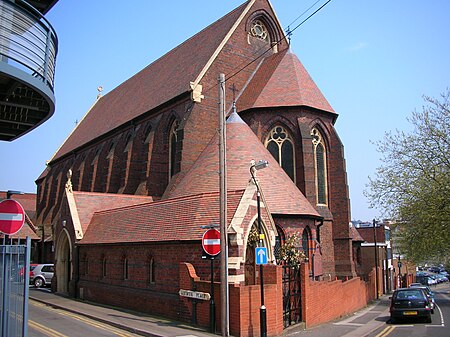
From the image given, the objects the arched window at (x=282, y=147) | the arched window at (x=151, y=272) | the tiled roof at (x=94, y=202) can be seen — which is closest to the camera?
the arched window at (x=151, y=272)

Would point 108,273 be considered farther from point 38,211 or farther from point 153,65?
point 38,211

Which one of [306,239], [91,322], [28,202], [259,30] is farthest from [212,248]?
[28,202]

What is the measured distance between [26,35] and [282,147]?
2136 cm

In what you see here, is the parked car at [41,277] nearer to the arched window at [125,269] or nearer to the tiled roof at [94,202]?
the tiled roof at [94,202]

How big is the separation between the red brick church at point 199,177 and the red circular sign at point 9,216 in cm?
693

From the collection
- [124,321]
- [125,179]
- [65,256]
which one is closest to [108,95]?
[125,179]

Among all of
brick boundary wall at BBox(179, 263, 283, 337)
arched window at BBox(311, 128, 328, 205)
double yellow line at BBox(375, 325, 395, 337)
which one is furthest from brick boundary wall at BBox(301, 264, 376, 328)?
arched window at BBox(311, 128, 328, 205)

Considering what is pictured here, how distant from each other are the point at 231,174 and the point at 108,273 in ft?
23.4

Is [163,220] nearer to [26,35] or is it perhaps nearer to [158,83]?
[26,35]

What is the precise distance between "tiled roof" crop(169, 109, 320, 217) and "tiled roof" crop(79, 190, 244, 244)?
2.07 m

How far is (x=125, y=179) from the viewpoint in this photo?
108 feet

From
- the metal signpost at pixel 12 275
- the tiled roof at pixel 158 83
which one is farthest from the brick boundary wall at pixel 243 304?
the tiled roof at pixel 158 83

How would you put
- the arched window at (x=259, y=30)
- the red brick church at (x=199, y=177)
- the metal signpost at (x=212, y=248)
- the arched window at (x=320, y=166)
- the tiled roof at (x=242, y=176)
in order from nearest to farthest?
the metal signpost at (x=212, y=248)
the red brick church at (x=199, y=177)
the tiled roof at (x=242, y=176)
the arched window at (x=320, y=166)
the arched window at (x=259, y=30)

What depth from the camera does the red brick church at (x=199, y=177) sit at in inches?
657
